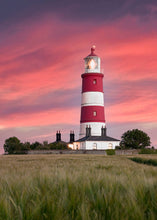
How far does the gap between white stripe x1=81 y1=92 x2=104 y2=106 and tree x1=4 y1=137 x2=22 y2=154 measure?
13.5m

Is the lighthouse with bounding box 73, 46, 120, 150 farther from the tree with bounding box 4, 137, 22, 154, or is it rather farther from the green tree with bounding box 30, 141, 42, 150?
the tree with bounding box 4, 137, 22, 154

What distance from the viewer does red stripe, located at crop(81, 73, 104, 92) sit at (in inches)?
1905

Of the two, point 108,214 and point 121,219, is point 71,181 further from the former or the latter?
point 121,219

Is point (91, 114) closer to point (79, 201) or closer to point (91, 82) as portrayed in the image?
point (91, 82)

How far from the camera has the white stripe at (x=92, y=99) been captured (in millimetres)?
47281

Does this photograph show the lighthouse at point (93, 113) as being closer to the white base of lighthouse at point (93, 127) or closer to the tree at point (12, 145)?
the white base of lighthouse at point (93, 127)

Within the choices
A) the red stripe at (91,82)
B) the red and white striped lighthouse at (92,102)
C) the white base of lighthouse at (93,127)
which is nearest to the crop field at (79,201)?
A: the red and white striped lighthouse at (92,102)

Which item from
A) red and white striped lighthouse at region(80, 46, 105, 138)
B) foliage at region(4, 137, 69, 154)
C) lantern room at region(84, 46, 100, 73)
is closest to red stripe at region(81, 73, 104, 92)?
red and white striped lighthouse at region(80, 46, 105, 138)

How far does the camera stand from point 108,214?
2.44 metres

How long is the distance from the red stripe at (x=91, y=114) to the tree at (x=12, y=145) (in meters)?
12.5

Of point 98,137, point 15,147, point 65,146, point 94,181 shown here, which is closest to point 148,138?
point 98,137

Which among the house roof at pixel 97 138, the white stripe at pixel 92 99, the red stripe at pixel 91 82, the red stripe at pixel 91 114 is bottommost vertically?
the house roof at pixel 97 138

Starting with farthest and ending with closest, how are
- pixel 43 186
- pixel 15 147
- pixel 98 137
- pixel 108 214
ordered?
pixel 15 147 < pixel 98 137 < pixel 43 186 < pixel 108 214

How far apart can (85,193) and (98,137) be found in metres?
45.5
